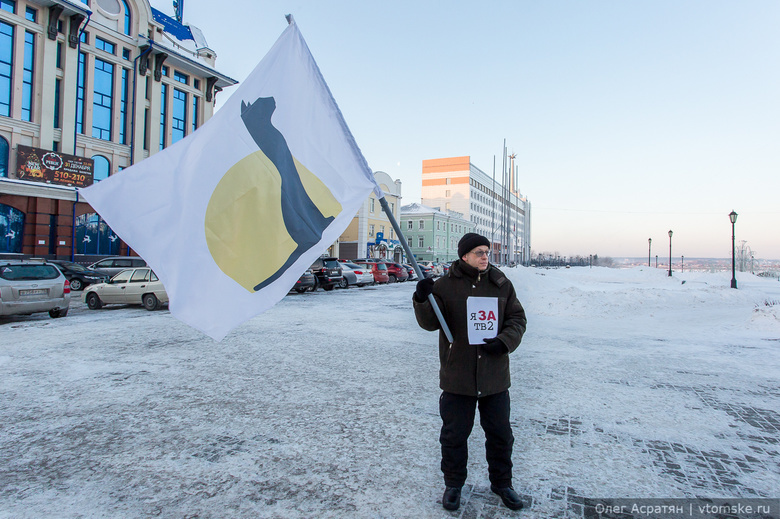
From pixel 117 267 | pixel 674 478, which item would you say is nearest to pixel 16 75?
pixel 117 267

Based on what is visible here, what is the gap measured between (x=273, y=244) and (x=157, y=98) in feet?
124

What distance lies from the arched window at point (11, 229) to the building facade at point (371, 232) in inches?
1250

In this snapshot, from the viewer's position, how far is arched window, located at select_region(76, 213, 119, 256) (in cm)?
2978

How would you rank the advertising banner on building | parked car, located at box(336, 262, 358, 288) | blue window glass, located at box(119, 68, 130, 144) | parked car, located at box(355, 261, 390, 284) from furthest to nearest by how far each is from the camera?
blue window glass, located at box(119, 68, 130, 144) < parked car, located at box(355, 261, 390, 284) < the advertising banner on building < parked car, located at box(336, 262, 358, 288)

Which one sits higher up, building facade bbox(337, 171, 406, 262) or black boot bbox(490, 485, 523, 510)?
building facade bbox(337, 171, 406, 262)

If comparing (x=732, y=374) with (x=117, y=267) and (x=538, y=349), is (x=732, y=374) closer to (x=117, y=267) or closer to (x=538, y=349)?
(x=538, y=349)

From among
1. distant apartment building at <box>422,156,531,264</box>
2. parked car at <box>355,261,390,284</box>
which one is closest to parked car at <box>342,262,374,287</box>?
parked car at <box>355,261,390,284</box>

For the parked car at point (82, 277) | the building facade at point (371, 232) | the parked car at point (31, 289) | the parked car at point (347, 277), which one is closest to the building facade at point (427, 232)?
the building facade at point (371, 232)

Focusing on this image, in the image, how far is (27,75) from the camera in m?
27.7

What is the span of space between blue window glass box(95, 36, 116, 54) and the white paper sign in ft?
126

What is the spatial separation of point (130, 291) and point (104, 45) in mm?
27151

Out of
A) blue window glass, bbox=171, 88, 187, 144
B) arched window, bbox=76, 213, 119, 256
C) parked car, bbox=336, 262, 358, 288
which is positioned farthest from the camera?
blue window glass, bbox=171, 88, 187, 144

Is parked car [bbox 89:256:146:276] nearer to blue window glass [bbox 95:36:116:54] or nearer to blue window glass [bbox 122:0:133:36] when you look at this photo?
blue window glass [bbox 95:36:116:54]

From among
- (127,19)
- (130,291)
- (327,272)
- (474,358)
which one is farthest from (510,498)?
(127,19)
